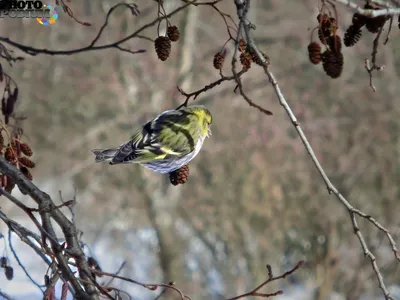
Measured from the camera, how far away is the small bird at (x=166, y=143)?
5.52ft

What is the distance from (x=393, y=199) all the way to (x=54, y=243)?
5861mm

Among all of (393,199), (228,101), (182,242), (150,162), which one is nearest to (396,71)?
(393,199)

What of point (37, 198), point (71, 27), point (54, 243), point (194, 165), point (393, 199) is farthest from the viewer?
point (71, 27)

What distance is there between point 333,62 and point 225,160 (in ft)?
20.1

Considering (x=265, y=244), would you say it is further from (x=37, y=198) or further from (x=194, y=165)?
(x=37, y=198)

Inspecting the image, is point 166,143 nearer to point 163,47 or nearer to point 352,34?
point 163,47

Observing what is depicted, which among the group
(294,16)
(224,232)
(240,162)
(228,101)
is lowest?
(224,232)

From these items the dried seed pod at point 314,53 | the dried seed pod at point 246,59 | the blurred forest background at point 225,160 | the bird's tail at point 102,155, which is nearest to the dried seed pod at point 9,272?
the bird's tail at point 102,155

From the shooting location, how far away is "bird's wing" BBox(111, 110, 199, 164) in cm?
171

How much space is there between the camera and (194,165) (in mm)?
7543

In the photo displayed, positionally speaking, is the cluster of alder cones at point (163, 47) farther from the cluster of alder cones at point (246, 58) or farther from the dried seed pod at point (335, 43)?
the dried seed pod at point (335, 43)

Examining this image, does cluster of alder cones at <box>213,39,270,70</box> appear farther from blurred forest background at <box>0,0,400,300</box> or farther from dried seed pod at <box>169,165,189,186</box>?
blurred forest background at <box>0,0,400,300</box>

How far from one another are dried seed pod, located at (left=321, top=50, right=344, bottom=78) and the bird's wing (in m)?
0.54

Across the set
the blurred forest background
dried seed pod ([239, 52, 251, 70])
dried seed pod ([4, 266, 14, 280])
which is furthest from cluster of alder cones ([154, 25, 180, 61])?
the blurred forest background
